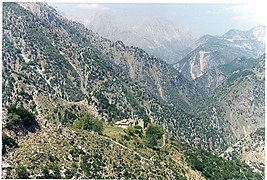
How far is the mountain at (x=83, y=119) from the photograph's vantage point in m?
25.8

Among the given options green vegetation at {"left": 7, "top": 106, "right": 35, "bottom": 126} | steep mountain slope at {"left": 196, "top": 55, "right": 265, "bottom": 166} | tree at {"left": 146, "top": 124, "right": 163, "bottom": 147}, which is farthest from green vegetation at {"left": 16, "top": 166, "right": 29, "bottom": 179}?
steep mountain slope at {"left": 196, "top": 55, "right": 265, "bottom": 166}

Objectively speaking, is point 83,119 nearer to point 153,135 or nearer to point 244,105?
point 153,135

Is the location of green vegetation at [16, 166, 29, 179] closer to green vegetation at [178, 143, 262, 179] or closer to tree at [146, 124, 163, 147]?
tree at [146, 124, 163, 147]

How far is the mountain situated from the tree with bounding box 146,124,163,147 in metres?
0.29

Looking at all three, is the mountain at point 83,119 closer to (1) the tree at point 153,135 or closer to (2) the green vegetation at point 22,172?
(2) the green vegetation at point 22,172

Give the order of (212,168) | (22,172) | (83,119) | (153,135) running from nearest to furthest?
(22,172) < (153,135) < (212,168) < (83,119)

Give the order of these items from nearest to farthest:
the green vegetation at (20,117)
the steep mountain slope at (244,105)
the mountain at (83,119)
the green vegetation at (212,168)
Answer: the green vegetation at (20,117)
the mountain at (83,119)
the green vegetation at (212,168)
the steep mountain slope at (244,105)

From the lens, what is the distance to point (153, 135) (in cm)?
4397

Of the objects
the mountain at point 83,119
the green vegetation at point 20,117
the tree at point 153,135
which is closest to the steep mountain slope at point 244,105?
the mountain at point 83,119

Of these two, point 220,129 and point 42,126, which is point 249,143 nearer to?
point 220,129

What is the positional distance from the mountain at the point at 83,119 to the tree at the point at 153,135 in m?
0.29

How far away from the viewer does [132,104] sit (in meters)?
117

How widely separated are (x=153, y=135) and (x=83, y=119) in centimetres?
1485

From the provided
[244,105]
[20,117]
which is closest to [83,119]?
[20,117]
